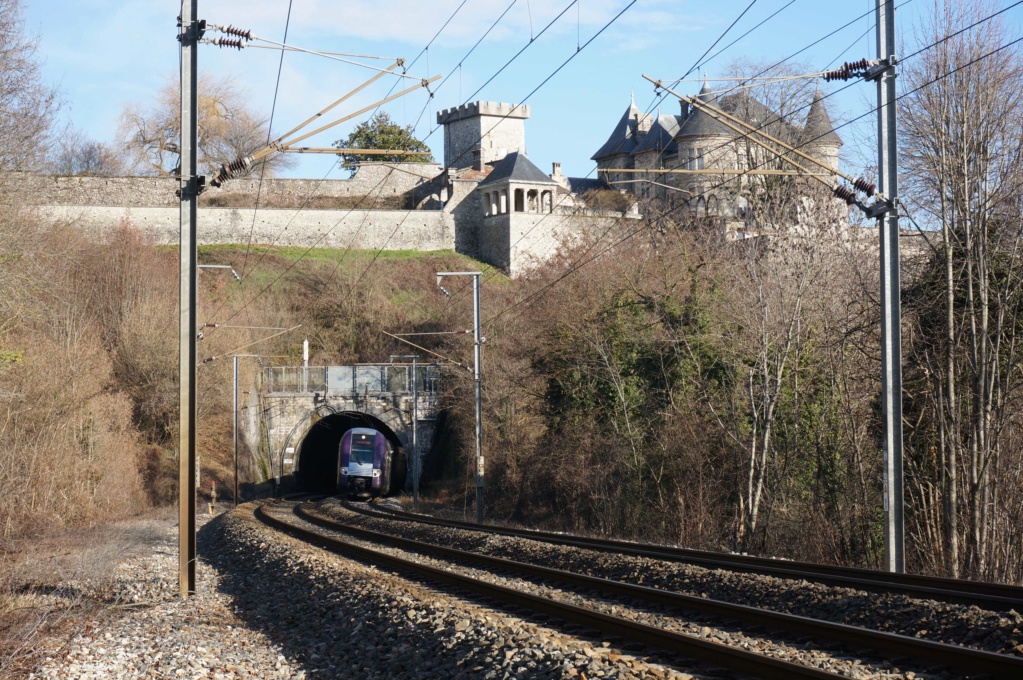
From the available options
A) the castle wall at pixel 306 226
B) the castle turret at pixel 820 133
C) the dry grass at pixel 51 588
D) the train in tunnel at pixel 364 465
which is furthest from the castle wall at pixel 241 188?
the dry grass at pixel 51 588

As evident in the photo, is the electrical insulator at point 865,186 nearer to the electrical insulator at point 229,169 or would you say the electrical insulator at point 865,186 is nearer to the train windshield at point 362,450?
the electrical insulator at point 229,169

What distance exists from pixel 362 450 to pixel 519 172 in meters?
33.0

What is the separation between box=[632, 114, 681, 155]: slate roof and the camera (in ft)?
240

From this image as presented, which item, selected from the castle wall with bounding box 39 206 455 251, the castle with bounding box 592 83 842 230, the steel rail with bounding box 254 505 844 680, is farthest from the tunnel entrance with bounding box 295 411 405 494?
the steel rail with bounding box 254 505 844 680

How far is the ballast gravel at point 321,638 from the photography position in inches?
307

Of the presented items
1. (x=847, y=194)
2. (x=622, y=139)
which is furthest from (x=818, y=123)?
(x=847, y=194)

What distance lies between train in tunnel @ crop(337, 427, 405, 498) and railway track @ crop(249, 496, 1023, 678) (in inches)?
1041

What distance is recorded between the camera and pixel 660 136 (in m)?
73.9

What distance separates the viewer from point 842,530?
17.4 metres

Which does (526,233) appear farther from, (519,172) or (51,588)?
(51,588)

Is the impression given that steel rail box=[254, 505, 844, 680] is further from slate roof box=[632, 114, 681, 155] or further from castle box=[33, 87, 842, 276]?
Answer: slate roof box=[632, 114, 681, 155]

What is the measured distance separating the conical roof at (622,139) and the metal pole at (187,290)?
227 feet

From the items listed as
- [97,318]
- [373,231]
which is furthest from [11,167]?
[373,231]

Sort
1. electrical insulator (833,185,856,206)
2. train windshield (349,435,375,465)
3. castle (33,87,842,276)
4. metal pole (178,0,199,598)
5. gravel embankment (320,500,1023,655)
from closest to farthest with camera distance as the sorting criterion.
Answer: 1. gravel embankment (320,500,1023,655)
2. metal pole (178,0,199,598)
3. electrical insulator (833,185,856,206)
4. train windshield (349,435,375,465)
5. castle (33,87,842,276)
